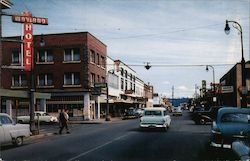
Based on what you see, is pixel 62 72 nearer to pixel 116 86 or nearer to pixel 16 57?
Result: pixel 16 57

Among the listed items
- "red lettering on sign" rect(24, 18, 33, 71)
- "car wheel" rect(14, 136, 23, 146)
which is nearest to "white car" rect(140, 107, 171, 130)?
"car wheel" rect(14, 136, 23, 146)

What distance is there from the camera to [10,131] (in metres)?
16.0

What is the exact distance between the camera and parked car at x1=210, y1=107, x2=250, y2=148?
11.9 m

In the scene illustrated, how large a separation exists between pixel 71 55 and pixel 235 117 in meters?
35.9

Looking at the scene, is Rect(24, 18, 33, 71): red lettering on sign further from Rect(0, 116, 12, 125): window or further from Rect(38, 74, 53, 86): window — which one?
Rect(38, 74, 53, 86): window

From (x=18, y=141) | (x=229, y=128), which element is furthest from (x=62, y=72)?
(x=229, y=128)

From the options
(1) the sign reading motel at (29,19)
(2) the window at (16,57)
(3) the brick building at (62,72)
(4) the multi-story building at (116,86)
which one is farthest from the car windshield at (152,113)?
(2) the window at (16,57)

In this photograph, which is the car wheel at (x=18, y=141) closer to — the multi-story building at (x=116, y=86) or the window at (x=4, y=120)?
the window at (x=4, y=120)

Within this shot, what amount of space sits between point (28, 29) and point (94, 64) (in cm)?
2085

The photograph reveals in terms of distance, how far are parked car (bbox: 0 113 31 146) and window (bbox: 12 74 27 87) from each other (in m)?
32.3

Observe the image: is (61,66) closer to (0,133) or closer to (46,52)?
(46,52)

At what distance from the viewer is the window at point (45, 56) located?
157 ft

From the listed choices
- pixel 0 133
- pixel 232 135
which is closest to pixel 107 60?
pixel 0 133

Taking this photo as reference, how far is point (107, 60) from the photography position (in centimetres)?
5706
